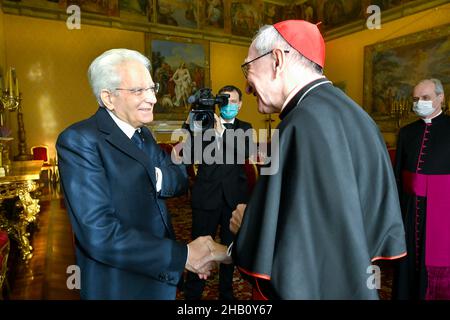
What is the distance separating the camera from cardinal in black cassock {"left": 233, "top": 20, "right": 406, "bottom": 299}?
3.46 ft

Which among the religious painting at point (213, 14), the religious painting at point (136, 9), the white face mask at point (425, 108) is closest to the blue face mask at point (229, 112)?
the white face mask at point (425, 108)

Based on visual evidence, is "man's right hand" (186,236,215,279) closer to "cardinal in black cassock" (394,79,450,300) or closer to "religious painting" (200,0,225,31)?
"cardinal in black cassock" (394,79,450,300)

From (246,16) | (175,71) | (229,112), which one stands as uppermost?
(246,16)

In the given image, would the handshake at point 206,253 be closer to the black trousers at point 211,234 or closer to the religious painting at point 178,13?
the black trousers at point 211,234

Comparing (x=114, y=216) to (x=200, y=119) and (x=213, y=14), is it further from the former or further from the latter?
(x=213, y=14)

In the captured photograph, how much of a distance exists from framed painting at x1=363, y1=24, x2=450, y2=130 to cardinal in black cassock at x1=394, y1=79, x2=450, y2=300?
7.40 meters

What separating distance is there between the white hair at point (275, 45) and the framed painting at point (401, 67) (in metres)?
9.80

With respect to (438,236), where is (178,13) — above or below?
above

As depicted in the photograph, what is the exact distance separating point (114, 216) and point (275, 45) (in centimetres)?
97

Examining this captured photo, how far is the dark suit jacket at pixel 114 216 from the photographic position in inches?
53.4

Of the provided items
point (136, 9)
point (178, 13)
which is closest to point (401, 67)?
point (178, 13)

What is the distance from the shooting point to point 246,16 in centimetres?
1350

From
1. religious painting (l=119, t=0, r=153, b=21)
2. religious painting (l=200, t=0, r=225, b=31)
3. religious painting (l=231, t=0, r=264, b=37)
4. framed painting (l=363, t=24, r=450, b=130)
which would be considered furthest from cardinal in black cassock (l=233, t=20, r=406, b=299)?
religious painting (l=231, t=0, r=264, b=37)

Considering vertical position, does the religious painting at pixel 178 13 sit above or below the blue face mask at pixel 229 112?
above
